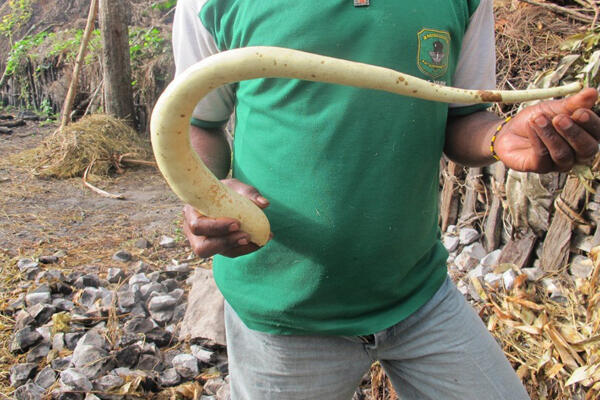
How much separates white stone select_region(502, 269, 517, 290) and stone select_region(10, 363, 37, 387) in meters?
2.52

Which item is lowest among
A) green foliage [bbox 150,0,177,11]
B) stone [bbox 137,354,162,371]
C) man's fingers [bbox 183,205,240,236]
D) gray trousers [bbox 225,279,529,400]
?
stone [bbox 137,354,162,371]

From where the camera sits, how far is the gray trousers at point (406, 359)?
128 cm

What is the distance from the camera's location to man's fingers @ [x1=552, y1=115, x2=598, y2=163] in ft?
3.07

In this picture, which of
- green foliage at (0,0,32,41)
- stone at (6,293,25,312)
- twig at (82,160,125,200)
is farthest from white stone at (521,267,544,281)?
green foliage at (0,0,32,41)

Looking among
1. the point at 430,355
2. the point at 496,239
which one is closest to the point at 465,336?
the point at 430,355

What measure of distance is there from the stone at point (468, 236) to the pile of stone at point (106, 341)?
1.74 metres

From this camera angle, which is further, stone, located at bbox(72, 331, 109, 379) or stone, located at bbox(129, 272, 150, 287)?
stone, located at bbox(129, 272, 150, 287)

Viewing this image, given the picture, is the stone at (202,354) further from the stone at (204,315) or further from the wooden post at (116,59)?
the wooden post at (116,59)

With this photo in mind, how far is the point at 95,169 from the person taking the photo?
6336 mm

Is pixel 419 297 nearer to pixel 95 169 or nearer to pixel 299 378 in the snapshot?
pixel 299 378

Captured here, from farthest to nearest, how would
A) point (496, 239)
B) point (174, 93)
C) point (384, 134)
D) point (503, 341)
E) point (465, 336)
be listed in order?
point (496, 239) < point (503, 341) < point (465, 336) < point (384, 134) < point (174, 93)

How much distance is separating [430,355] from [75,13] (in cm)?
1382

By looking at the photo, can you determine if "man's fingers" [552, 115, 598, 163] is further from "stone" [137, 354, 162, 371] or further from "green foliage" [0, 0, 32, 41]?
"green foliage" [0, 0, 32, 41]

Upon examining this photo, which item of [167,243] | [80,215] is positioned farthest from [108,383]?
[80,215]
